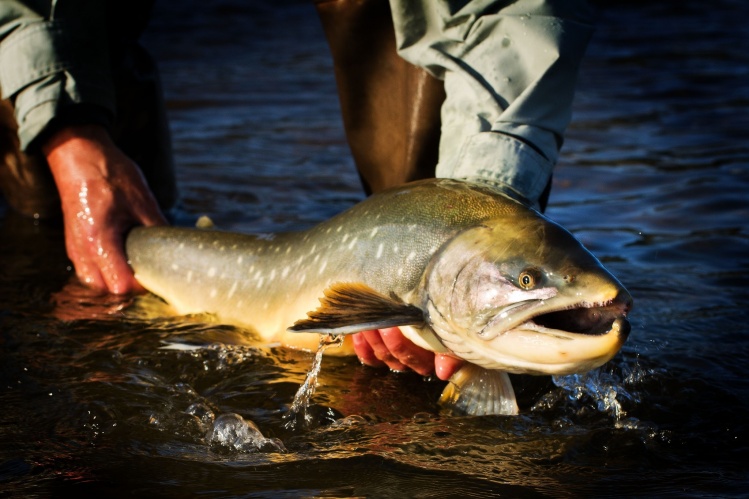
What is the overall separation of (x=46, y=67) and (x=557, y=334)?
277 centimetres

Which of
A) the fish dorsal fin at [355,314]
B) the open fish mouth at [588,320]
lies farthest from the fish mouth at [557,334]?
the fish dorsal fin at [355,314]

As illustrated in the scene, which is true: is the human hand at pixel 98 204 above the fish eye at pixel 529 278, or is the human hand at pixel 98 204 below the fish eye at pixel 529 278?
below

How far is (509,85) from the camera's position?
351 centimetres

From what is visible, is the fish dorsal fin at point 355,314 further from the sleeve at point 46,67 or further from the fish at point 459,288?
the sleeve at point 46,67

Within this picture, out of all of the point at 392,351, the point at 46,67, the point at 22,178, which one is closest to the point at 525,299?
the point at 392,351

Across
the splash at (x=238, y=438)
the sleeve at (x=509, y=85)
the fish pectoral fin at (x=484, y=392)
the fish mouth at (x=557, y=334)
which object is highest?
the sleeve at (x=509, y=85)

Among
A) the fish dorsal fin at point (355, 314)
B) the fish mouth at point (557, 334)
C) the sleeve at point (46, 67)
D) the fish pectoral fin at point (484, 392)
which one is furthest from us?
the sleeve at point (46, 67)

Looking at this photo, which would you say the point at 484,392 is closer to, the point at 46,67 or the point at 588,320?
the point at 588,320

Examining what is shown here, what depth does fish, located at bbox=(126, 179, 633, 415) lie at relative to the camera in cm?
247

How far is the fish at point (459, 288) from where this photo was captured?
247cm

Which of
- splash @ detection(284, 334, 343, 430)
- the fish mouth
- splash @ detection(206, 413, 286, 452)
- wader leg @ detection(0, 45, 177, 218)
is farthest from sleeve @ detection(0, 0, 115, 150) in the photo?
the fish mouth

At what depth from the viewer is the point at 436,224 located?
2.87m

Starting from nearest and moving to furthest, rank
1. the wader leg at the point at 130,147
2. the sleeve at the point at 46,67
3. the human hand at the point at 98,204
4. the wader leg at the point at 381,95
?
the human hand at the point at 98,204 < the sleeve at the point at 46,67 < the wader leg at the point at 381,95 < the wader leg at the point at 130,147

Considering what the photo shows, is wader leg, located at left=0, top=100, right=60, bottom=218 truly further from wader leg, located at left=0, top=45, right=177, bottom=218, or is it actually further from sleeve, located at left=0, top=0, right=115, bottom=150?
sleeve, located at left=0, top=0, right=115, bottom=150
